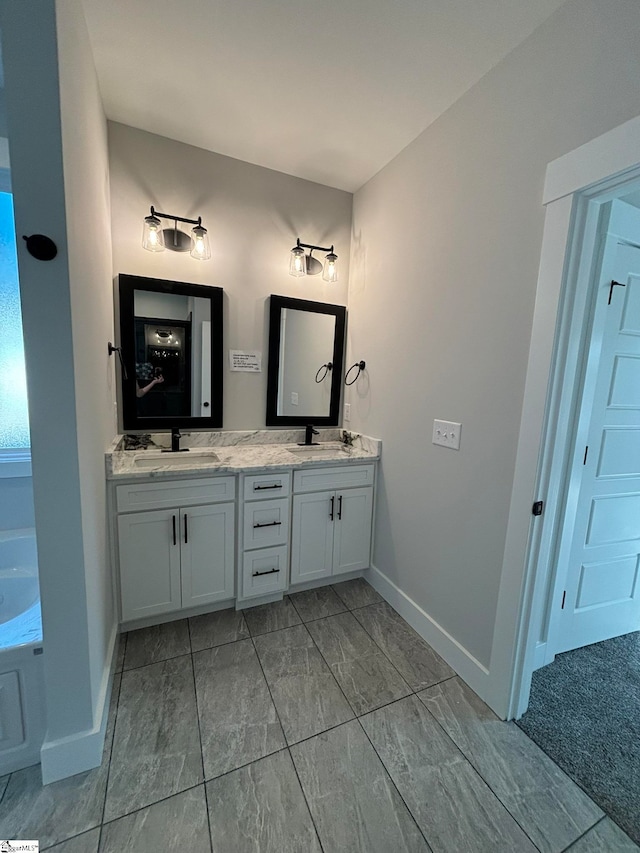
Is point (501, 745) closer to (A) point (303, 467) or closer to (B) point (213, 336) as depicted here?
(A) point (303, 467)

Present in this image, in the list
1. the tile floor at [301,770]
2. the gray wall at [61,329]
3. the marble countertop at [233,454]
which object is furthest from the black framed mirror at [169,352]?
the tile floor at [301,770]

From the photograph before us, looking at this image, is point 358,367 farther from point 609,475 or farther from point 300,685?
point 300,685

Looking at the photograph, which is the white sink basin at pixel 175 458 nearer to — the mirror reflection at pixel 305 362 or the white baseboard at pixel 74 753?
the mirror reflection at pixel 305 362

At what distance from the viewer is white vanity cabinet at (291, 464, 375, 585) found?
2127 mm

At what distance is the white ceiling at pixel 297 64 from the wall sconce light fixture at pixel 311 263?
1.77ft

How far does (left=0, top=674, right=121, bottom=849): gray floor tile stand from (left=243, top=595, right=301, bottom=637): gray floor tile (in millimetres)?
817

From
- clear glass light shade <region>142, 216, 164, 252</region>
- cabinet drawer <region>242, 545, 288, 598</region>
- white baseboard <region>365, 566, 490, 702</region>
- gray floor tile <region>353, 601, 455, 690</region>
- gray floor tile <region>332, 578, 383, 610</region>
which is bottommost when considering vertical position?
gray floor tile <region>332, 578, 383, 610</region>

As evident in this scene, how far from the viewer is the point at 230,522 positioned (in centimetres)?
197

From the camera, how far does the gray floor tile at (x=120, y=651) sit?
5.35ft

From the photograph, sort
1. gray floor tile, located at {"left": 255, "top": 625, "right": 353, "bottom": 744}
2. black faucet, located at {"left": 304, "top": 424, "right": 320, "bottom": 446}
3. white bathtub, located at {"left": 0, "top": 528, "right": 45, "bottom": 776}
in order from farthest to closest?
black faucet, located at {"left": 304, "top": 424, "right": 320, "bottom": 446} → gray floor tile, located at {"left": 255, "top": 625, "right": 353, "bottom": 744} → white bathtub, located at {"left": 0, "top": 528, "right": 45, "bottom": 776}

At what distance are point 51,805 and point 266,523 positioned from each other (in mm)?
1250

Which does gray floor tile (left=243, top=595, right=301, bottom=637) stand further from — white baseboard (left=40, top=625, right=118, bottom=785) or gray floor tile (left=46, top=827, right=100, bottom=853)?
gray floor tile (left=46, top=827, right=100, bottom=853)

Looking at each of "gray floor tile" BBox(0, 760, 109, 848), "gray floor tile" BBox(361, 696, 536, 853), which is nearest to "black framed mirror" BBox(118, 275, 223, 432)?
"gray floor tile" BBox(0, 760, 109, 848)

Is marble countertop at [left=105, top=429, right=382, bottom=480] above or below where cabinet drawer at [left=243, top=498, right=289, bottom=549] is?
above
